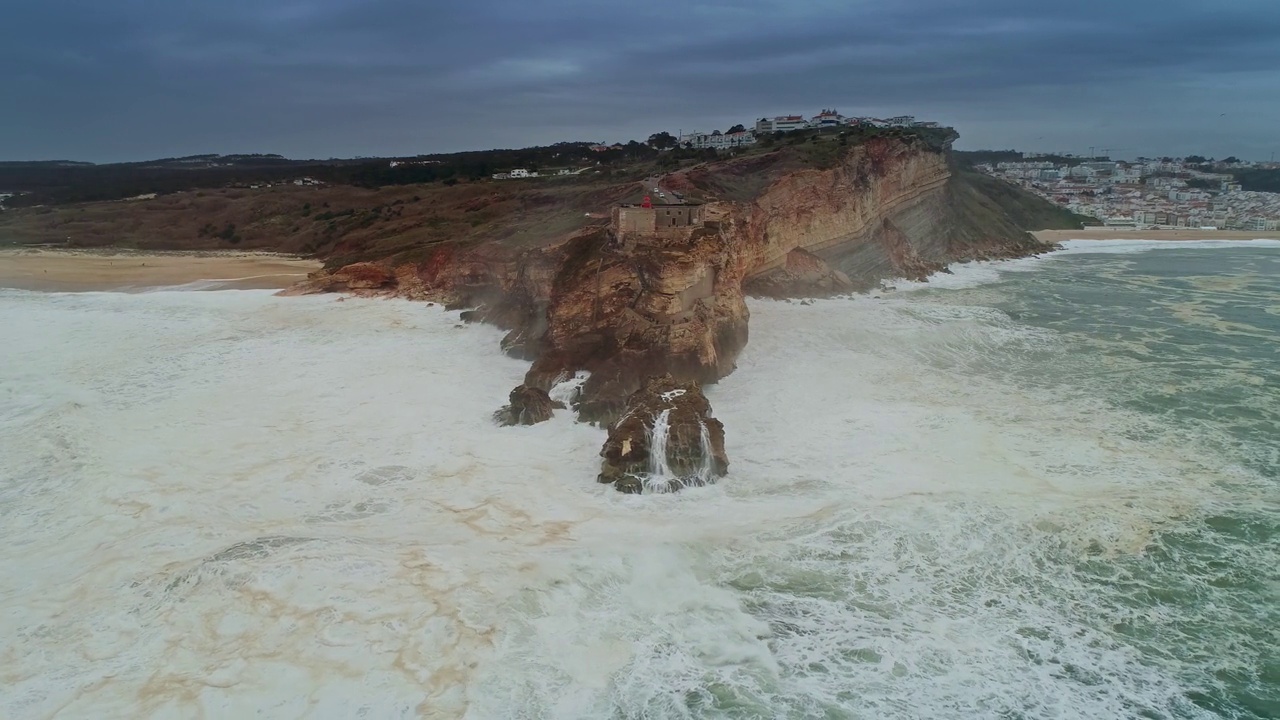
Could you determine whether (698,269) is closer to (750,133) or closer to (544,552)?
(544,552)

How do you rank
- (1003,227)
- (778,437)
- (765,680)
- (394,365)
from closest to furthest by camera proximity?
1. (765,680)
2. (778,437)
3. (394,365)
4. (1003,227)

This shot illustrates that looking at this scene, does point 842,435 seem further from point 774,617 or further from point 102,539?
point 102,539

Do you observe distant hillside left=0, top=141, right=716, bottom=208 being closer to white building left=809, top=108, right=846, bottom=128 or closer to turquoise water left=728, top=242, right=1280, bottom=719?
white building left=809, top=108, right=846, bottom=128

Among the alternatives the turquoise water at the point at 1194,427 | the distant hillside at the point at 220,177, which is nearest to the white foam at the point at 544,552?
the turquoise water at the point at 1194,427

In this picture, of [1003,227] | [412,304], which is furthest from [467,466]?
[1003,227]

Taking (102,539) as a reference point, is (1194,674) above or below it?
below

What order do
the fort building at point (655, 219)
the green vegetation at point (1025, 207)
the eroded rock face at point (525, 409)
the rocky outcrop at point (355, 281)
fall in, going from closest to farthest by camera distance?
the eroded rock face at point (525, 409), the fort building at point (655, 219), the rocky outcrop at point (355, 281), the green vegetation at point (1025, 207)

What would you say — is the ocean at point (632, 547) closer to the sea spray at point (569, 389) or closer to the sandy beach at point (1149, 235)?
the sea spray at point (569, 389)
